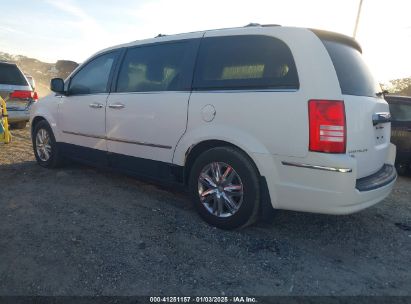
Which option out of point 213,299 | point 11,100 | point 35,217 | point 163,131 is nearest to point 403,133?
point 163,131

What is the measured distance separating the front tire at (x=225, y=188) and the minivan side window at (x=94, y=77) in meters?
1.96

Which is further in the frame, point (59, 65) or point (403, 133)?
point (59, 65)

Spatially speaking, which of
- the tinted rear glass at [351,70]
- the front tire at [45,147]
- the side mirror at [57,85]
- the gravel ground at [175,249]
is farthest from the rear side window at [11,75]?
the tinted rear glass at [351,70]

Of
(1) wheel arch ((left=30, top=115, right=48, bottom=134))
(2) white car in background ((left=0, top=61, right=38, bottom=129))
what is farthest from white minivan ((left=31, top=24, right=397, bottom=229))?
(2) white car in background ((left=0, top=61, right=38, bottom=129))

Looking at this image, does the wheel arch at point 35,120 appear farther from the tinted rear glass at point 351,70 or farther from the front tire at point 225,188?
the tinted rear glass at point 351,70

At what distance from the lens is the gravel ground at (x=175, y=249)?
2.64 m

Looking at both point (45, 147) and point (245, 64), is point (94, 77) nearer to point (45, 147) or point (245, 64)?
point (45, 147)

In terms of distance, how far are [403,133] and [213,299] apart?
5.39 m

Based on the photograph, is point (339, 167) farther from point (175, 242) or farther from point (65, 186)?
point (65, 186)

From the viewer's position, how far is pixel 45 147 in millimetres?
5719

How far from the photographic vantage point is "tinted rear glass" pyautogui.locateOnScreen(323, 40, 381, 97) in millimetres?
3092

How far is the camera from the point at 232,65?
3494mm

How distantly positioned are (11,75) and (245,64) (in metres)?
7.15

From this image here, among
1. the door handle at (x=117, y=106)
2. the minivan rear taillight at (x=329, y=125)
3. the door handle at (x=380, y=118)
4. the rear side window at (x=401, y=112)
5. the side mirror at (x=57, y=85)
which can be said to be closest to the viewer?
the minivan rear taillight at (x=329, y=125)
